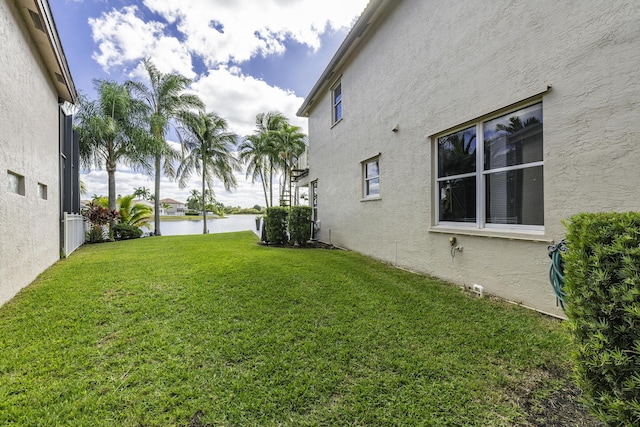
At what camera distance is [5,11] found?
421 centimetres

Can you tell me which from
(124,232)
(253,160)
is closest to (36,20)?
(124,232)

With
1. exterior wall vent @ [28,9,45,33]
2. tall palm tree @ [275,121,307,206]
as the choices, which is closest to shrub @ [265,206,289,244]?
tall palm tree @ [275,121,307,206]

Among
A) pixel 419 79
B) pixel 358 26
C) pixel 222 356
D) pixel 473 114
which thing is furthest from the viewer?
pixel 358 26

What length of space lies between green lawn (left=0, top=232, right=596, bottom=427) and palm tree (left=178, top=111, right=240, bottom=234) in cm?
1709

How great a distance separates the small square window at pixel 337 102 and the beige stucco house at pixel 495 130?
2.15m

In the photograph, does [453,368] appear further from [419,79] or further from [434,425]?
[419,79]

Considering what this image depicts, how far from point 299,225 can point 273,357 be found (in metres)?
7.57

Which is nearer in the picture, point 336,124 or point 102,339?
point 102,339

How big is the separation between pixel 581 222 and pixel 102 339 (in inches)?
178

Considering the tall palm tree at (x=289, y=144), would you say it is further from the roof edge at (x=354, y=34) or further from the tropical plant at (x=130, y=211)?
the tropical plant at (x=130, y=211)

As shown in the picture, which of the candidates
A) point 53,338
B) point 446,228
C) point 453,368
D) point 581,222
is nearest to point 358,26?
point 446,228

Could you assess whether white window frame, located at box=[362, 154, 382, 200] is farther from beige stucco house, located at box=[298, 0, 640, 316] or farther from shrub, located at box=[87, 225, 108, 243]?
shrub, located at box=[87, 225, 108, 243]

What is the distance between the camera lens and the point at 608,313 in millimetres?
1595

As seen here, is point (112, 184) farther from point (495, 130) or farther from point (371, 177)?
point (495, 130)
